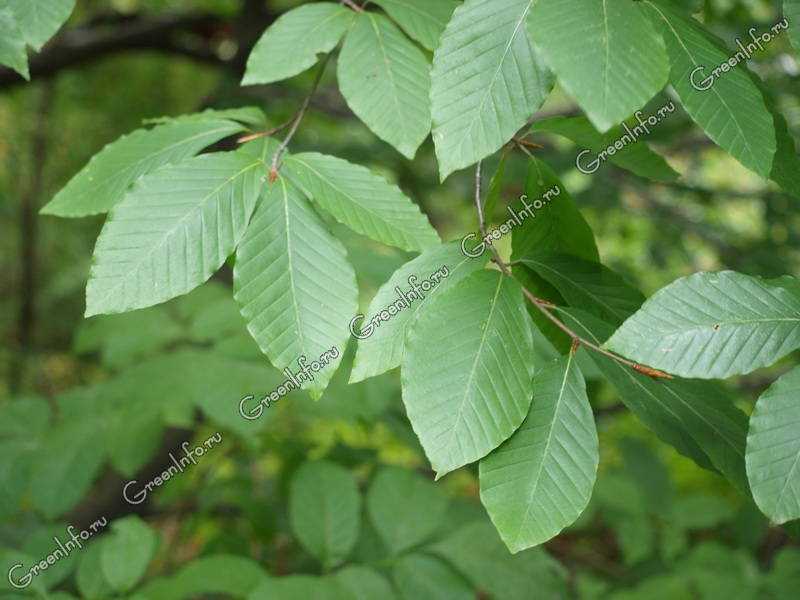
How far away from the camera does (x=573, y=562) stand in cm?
210

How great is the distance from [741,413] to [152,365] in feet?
3.64

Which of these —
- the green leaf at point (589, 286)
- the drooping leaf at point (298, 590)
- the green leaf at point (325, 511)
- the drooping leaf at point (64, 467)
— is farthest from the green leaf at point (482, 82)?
the drooping leaf at point (64, 467)

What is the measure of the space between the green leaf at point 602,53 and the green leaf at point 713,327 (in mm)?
155

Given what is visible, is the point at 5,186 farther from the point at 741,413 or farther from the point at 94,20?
the point at 741,413

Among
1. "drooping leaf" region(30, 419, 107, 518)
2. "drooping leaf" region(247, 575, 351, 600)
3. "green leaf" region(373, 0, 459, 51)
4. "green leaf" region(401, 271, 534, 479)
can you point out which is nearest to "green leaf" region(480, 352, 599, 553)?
"green leaf" region(401, 271, 534, 479)

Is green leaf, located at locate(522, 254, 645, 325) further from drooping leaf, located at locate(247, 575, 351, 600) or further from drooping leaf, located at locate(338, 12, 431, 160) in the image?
drooping leaf, located at locate(247, 575, 351, 600)

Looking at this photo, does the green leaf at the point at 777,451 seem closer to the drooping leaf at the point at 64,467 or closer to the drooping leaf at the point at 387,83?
the drooping leaf at the point at 387,83

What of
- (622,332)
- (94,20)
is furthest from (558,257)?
(94,20)

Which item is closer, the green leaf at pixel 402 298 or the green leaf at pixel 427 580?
the green leaf at pixel 402 298

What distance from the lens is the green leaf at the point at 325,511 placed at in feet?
4.00

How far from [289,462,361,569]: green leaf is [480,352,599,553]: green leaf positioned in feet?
2.15

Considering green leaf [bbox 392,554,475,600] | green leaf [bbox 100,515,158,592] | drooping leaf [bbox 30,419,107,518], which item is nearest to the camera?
green leaf [bbox 100,515,158,592]

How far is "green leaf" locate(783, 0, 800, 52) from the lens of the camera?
0.61 meters

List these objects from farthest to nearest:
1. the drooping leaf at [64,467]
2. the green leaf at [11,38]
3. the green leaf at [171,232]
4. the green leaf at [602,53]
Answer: the drooping leaf at [64,467] < the green leaf at [11,38] < the green leaf at [171,232] < the green leaf at [602,53]
